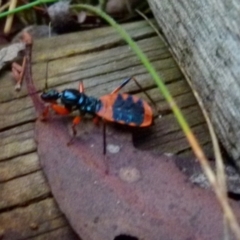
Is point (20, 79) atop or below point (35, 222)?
atop

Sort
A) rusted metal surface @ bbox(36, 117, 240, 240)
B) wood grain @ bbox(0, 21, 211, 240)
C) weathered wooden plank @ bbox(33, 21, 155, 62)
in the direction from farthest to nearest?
weathered wooden plank @ bbox(33, 21, 155, 62)
wood grain @ bbox(0, 21, 211, 240)
rusted metal surface @ bbox(36, 117, 240, 240)

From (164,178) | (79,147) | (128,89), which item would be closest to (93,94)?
(128,89)

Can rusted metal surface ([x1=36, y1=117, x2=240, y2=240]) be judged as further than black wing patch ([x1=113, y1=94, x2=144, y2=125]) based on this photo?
No

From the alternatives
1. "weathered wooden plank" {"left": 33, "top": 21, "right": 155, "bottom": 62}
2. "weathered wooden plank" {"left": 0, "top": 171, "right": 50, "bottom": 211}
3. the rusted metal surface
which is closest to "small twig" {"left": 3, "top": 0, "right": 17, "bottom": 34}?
"weathered wooden plank" {"left": 33, "top": 21, "right": 155, "bottom": 62}

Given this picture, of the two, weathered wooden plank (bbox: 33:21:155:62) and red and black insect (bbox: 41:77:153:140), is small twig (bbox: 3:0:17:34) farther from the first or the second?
red and black insect (bbox: 41:77:153:140)

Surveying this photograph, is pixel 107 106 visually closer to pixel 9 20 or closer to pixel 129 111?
pixel 129 111

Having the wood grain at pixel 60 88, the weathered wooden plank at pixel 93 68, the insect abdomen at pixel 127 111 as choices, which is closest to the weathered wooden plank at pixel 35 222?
the wood grain at pixel 60 88

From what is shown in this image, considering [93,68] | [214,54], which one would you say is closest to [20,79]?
[93,68]
